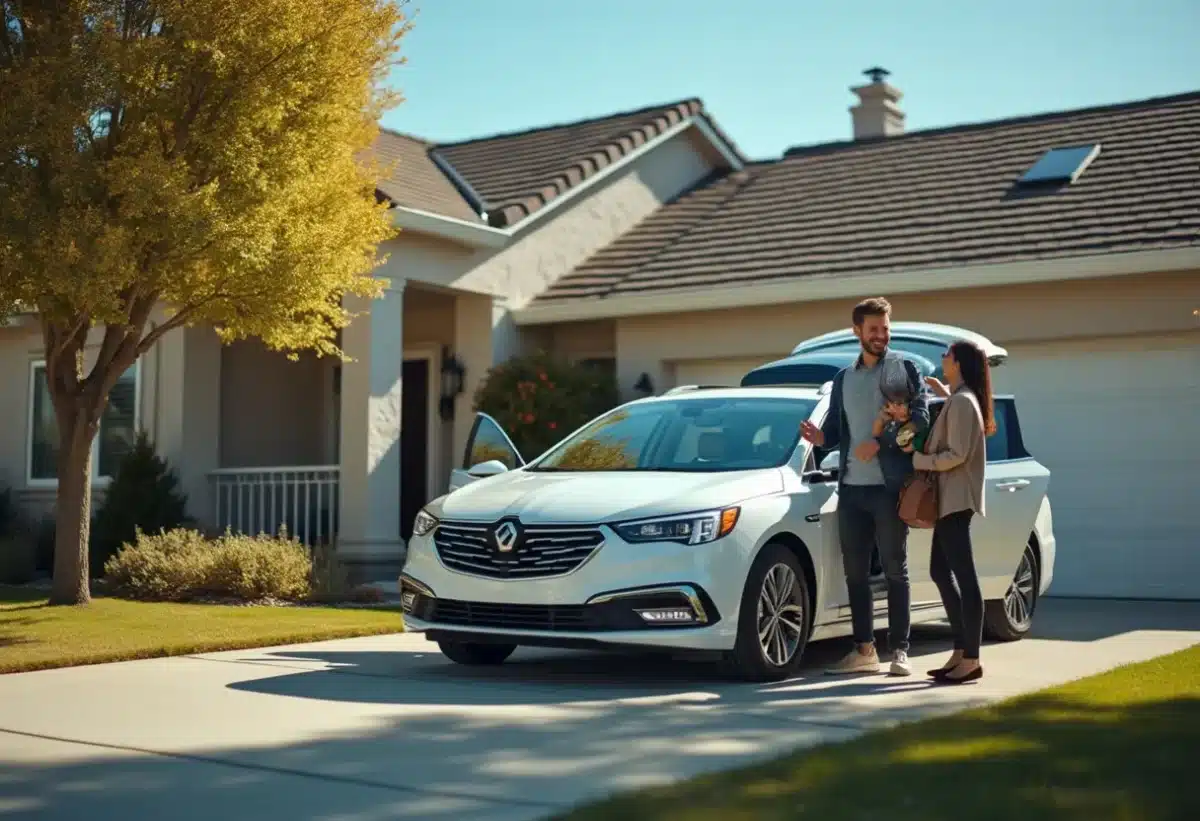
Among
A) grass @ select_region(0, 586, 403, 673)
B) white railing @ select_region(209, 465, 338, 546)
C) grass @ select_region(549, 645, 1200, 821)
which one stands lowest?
grass @ select_region(0, 586, 403, 673)

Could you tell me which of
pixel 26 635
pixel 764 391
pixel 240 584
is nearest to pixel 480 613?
pixel 764 391

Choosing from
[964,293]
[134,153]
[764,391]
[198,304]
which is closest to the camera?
[764,391]

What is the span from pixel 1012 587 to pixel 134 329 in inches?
261

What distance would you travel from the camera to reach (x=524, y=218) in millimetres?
17688

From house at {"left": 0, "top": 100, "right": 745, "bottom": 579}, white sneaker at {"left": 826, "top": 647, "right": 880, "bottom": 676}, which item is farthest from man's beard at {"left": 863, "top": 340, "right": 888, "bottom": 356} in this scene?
house at {"left": 0, "top": 100, "right": 745, "bottom": 579}

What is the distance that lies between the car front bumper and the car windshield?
0.92 m

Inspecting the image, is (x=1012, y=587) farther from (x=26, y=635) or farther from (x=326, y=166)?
(x=26, y=635)

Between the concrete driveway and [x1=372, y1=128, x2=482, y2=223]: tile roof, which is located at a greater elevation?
[x1=372, y1=128, x2=482, y2=223]: tile roof

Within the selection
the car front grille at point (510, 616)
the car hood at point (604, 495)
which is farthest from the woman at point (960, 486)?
the car front grille at point (510, 616)

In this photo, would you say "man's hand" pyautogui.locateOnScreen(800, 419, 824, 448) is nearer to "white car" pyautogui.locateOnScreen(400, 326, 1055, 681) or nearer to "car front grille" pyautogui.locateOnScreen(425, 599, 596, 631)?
"white car" pyautogui.locateOnScreen(400, 326, 1055, 681)

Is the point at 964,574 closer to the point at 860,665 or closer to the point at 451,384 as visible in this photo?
the point at 860,665

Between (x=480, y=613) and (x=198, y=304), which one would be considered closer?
(x=480, y=613)

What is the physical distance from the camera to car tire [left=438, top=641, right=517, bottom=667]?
27.9ft

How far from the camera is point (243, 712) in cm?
677
